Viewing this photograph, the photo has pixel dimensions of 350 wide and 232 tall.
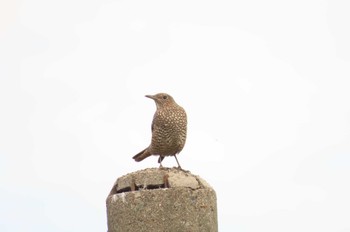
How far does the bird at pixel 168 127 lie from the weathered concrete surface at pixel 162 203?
65.9 inches

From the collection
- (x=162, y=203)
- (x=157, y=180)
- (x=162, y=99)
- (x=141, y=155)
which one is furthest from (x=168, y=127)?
(x=162, y=203)

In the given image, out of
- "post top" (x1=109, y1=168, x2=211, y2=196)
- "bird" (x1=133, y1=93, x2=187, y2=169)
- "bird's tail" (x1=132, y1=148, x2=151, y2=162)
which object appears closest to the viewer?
"post top" (x1=109, y1=168, x2=211, y2=196)

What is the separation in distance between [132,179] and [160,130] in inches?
71.2

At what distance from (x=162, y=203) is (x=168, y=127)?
2.08 meters

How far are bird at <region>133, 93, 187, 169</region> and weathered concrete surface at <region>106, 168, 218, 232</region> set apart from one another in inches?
65.9

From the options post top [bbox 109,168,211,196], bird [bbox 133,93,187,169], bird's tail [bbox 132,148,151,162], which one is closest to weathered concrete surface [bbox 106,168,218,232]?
post top [bbox 109,168,211,196]

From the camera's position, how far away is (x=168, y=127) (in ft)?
24.5

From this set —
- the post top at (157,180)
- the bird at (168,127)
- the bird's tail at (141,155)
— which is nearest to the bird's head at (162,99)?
the bird at (168,127)

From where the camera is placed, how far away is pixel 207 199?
5691 mm

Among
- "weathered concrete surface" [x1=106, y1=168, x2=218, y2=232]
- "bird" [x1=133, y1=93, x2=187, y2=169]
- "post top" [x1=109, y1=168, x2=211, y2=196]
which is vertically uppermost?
"bird" [x1=133, y1=93, x2=187, y2=169]

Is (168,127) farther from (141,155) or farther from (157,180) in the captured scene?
(157,180)

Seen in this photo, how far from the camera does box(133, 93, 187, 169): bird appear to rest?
7496mm

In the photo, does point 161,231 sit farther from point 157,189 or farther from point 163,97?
point 163,97

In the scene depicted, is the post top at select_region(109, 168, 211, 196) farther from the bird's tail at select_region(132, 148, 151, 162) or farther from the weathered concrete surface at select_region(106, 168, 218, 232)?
the bird's tail at select_region(132, 148, 151, 162)
